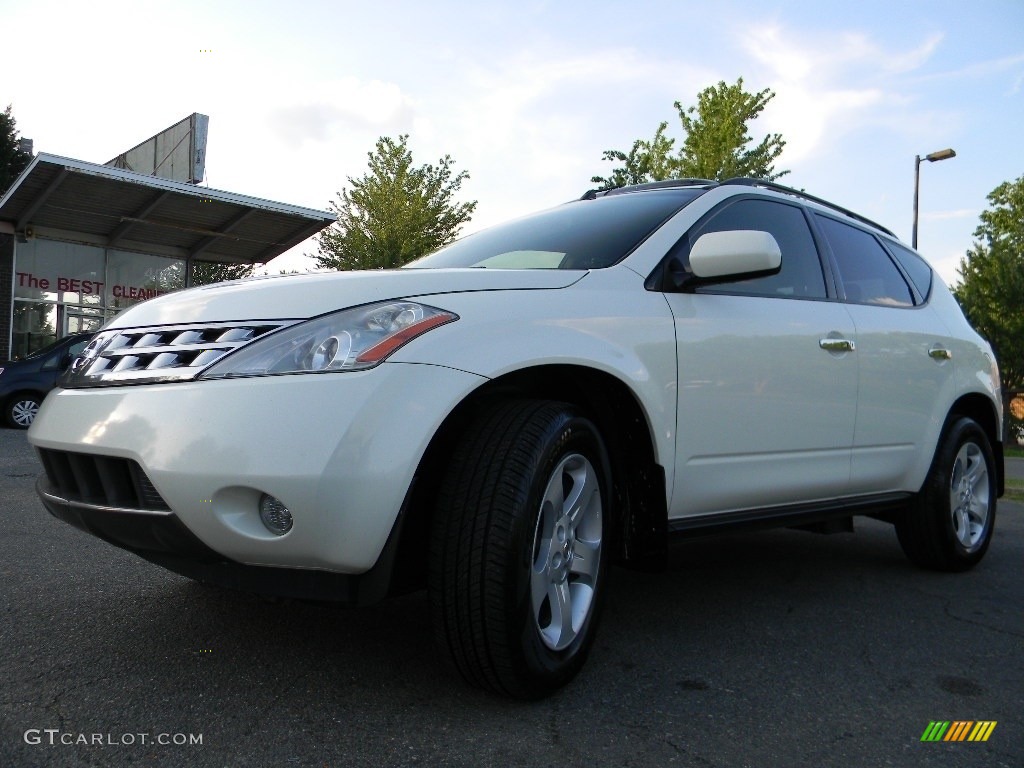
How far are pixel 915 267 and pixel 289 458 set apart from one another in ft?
12.2

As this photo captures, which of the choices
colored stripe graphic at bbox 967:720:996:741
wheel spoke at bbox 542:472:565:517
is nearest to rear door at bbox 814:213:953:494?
colored stripe graphic at bbox 967:720:996:741

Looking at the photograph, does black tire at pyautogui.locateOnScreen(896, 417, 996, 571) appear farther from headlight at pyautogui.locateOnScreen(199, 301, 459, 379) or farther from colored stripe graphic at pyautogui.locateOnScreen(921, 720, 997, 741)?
headlight at pyautogui.locateOnScreen(199, 301, 459, 379)

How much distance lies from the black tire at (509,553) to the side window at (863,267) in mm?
1983

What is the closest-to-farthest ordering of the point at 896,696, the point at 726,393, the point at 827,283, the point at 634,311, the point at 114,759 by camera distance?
the point at 114,759, the point at 896,696, the point at 634,311, the point at 726,393, the point at 827,283

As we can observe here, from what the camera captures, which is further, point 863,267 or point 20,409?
point 20,409

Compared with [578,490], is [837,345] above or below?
above

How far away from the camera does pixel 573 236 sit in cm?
338

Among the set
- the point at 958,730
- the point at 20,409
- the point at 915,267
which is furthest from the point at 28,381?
the point at 958,730

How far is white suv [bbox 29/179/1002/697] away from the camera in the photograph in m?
2.13

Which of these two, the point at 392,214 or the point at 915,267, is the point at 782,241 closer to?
the point at 915,267

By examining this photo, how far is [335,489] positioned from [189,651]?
3.25 feet

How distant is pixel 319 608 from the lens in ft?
10.5

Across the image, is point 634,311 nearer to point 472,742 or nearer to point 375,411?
point 375,411

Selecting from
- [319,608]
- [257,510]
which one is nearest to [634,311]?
[257,510]
